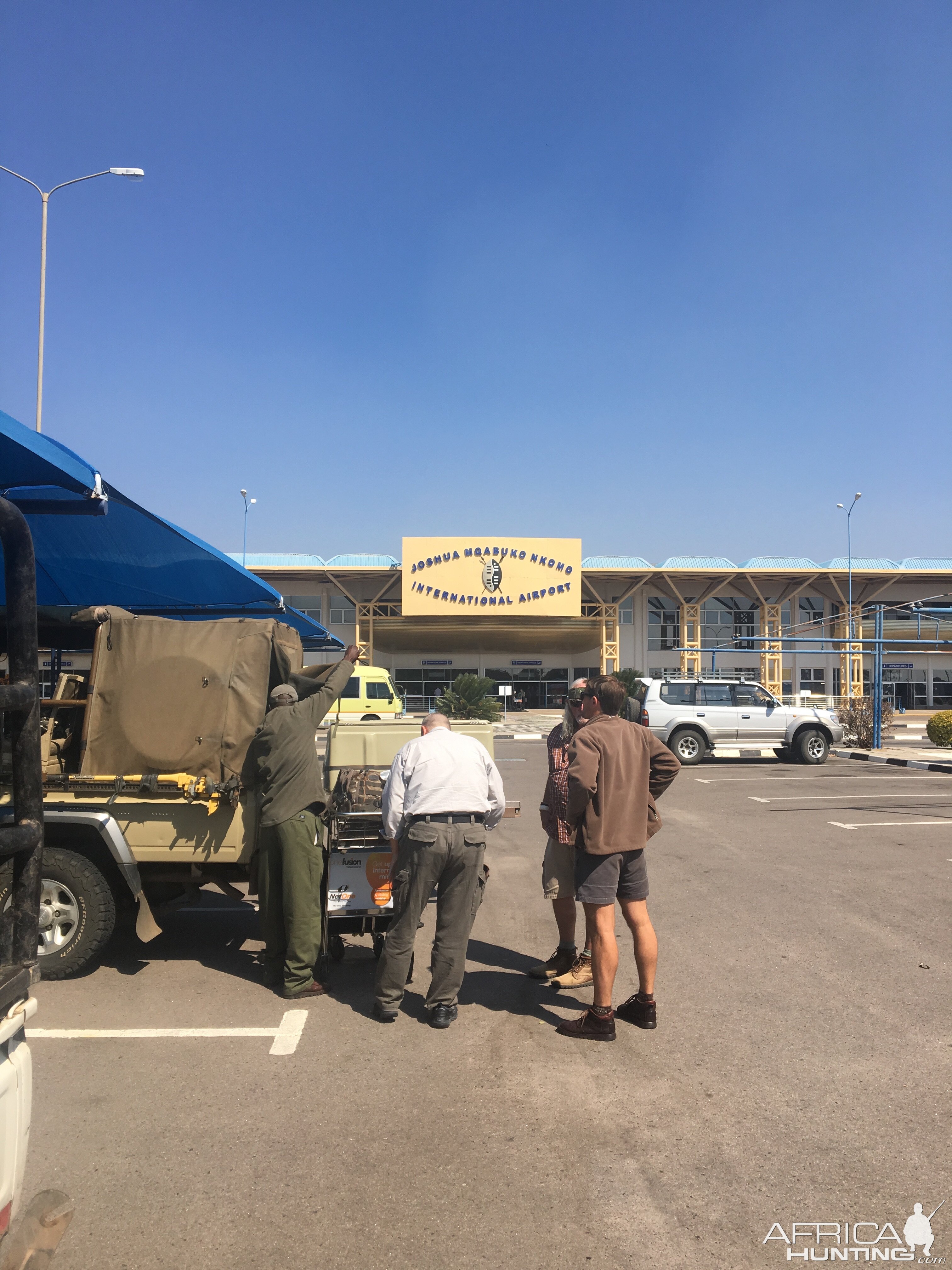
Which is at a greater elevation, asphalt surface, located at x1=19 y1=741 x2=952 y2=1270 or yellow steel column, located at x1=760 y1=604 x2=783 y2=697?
yellow steel column, located at x1=760 y1=604 x2=783 y2=697

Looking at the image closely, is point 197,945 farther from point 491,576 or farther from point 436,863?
point 491,576

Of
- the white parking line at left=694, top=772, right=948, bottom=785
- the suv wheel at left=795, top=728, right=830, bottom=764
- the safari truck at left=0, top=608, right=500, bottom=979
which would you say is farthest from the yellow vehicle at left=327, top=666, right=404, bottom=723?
the safari truck at left=0, top=608, right=500, bottom=979

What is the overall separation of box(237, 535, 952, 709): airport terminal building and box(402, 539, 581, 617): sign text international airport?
6 centimetres

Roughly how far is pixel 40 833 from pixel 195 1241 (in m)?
1.52

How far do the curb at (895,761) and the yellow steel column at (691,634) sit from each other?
24192 millimetres

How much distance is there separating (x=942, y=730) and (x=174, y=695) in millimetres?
23473

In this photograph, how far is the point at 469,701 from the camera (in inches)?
1436

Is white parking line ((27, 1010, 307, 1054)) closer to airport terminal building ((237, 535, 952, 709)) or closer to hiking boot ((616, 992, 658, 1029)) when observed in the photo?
hiking boot ((616, 992, 658, 1029))

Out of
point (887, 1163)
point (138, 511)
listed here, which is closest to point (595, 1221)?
point (887, 1163)

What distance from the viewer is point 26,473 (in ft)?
18.6

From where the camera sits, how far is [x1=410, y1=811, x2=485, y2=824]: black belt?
4.73 m

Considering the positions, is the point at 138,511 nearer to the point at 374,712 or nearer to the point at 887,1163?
the point at 887,1163

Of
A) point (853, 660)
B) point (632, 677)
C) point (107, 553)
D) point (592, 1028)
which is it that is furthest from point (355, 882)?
point (853, 660)

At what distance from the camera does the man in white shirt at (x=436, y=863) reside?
15.4ft
